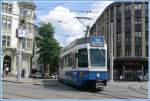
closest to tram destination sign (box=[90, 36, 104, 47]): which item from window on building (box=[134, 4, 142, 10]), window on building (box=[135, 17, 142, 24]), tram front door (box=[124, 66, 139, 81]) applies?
tram front door (box=[124, 66, 139, 81])

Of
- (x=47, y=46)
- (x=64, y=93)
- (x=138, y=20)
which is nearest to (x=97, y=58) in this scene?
(x=64, y=93)

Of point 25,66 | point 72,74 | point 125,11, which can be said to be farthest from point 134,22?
point 72,74

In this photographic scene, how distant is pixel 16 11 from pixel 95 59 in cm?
4045

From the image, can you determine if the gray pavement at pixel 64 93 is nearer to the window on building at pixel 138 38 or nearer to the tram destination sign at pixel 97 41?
the tram destination sign at pixel 97 41

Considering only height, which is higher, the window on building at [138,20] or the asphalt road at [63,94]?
the window on building at [138,20]

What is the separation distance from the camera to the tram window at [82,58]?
82.3 feet

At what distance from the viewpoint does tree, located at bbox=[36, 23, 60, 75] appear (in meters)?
63.4

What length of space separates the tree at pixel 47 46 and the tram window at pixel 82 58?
123 feet

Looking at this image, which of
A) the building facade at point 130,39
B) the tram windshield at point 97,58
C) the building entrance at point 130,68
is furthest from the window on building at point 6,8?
the tram windshield at point 97,58

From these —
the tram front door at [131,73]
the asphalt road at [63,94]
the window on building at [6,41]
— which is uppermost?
the window on building at [6,41]

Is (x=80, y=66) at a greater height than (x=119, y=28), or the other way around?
(x=119, y=28)

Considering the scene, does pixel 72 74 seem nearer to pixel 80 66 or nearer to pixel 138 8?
pixel 80 66

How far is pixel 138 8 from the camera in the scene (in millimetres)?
69062

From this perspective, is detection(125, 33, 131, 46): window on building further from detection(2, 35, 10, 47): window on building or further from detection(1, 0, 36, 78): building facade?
detection(2, 35, 10, 47): window on building
